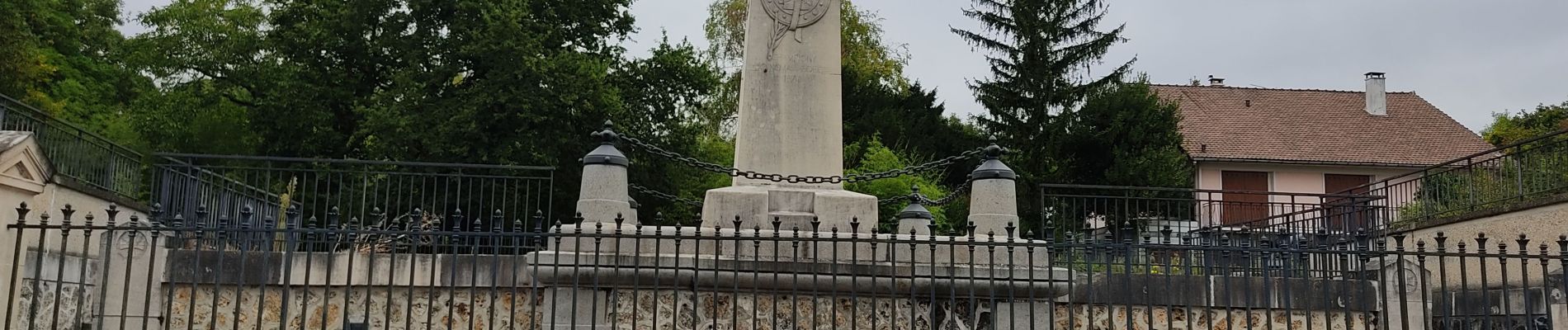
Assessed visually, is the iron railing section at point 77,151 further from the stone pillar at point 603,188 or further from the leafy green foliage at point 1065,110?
the leafy green foliage at point 1065,110

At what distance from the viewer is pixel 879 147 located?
25484mm

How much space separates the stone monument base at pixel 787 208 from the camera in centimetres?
888

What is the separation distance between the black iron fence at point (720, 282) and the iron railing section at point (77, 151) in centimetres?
188

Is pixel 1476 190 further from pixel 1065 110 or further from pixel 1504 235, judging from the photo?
pixel 1065 110

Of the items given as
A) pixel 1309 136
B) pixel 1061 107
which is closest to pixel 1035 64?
pixel 1061 107

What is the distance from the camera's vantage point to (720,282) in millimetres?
7953

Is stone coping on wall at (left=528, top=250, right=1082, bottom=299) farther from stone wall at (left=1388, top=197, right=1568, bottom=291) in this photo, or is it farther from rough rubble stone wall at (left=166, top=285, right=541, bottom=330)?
stone wall at (left=1388, top=197, right=1568, bottom=291)

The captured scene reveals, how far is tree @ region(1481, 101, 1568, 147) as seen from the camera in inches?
1324

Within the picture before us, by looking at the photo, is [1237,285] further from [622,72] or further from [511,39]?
[622,72]

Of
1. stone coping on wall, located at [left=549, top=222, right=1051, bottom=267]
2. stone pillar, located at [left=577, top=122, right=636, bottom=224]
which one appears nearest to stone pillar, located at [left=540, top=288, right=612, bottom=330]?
stone coping on wall, located at [left=549, top=222, right=1051, bottom=267]

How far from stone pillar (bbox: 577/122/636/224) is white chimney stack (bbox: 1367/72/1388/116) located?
32885mm

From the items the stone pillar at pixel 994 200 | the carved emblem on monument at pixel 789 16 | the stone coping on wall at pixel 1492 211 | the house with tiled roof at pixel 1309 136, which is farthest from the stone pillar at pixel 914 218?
the house with tiled roof at pixel 1309 136

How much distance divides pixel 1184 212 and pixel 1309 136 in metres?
9.99

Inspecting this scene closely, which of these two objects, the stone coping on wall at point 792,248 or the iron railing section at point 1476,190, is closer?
the stone coping on wall at point 792,248
